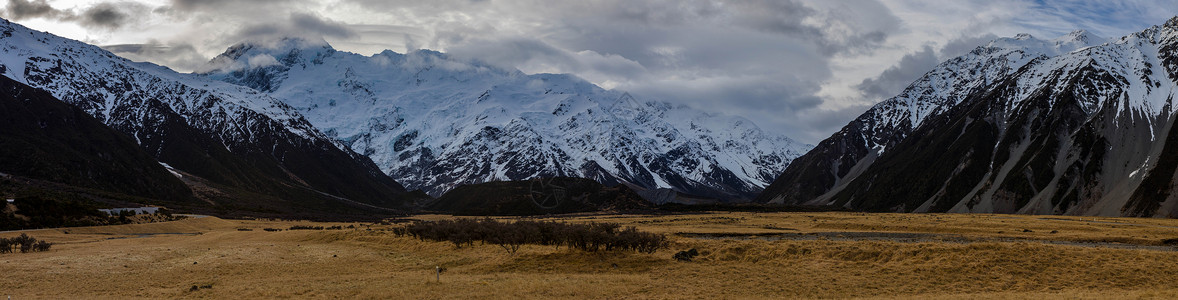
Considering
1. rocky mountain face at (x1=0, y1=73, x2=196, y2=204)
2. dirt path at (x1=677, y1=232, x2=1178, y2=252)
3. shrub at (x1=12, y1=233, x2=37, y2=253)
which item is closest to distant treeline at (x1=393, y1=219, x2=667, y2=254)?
dirt path at (x1=677, y1=232, x2=1178, y2=252)

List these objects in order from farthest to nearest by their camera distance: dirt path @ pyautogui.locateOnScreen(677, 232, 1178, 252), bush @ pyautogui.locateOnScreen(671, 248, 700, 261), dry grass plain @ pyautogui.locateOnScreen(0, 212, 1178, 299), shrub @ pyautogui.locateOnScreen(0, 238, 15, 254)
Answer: dirt path @ pyautogui.locateOnScreen(677, 232, 1178, 252) < shrub @ pyautogui.locateOnScreen(0, 238, 15, 254) < bush @ pyautogui.locateOnScreen(671, 248, 700, 261) < dry grass plain @ pyautogui.locateOnScreen(0, 212, 1178, 299)

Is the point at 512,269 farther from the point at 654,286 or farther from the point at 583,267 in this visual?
the point at 654,286

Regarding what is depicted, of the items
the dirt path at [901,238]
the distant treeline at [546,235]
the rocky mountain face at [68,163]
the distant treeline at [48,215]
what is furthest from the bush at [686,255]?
the rocky mountain face at [68,163]

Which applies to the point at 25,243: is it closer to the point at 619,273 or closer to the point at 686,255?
the point at 619,273

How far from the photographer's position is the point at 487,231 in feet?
174

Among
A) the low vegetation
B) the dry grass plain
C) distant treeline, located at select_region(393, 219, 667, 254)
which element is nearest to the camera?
the dry grass plain

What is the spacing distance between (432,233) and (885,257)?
32.5 metres

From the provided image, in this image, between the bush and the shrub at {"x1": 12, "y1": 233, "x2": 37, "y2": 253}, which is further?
the shrub at {"x1": 12, "y1": 233, "x2": 37, "y2": 253}

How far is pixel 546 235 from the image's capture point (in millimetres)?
50844

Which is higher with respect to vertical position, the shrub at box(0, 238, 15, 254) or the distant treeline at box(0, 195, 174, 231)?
the distant treeline at box(0, 195, 174, 231)

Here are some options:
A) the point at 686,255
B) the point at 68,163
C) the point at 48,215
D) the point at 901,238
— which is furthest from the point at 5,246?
the point at 68,163

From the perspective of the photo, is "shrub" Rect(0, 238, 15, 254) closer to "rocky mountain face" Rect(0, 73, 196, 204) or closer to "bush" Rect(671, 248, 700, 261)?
"bush" Rect(671, 248, 700, 261)

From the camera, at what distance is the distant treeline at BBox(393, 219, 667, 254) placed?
45312 mm

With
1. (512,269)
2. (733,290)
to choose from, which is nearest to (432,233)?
(512,269)
